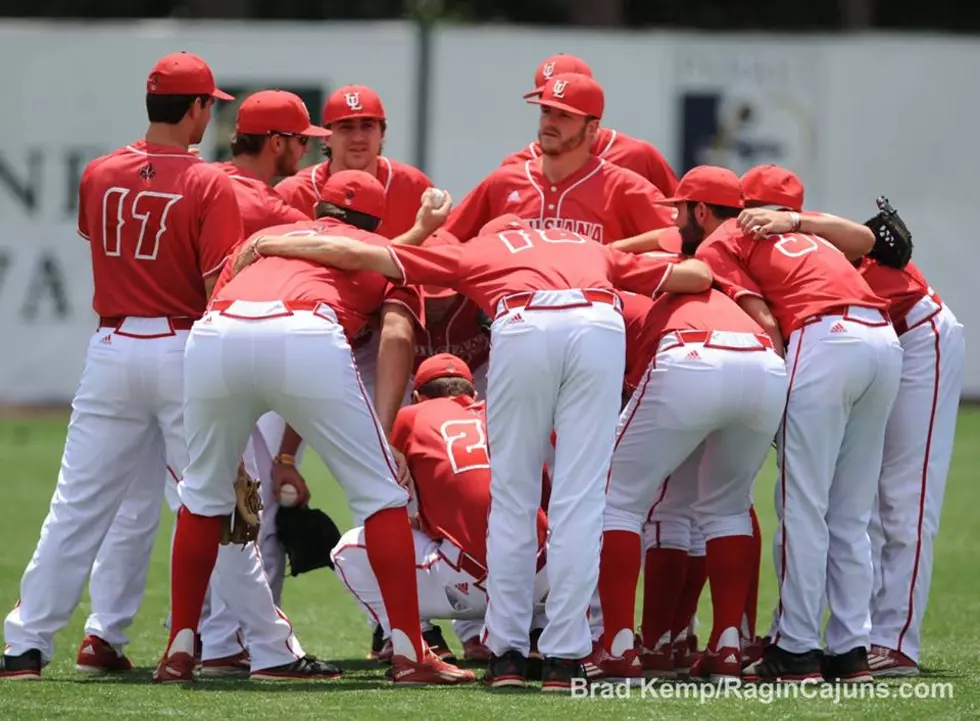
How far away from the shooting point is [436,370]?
301 inches

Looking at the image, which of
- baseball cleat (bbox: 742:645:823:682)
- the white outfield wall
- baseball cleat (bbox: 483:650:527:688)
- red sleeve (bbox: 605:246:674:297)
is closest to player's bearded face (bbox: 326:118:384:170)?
red sleeve (bbox: 605:246:674:297)

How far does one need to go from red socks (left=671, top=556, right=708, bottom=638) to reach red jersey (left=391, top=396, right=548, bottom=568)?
0.67 m

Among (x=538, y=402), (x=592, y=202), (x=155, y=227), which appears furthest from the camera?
(x=592, y=202)

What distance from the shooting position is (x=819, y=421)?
697cm

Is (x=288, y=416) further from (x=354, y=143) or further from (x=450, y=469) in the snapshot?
(x=354, y=143)

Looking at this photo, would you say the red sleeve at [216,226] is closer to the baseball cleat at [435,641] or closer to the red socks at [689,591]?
the baseball cleat at [435,641]

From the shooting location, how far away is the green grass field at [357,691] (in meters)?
6.03

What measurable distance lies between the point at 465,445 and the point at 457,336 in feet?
4.29

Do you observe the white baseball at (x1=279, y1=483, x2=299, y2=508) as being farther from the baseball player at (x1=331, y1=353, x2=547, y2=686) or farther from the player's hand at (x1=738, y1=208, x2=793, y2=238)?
the player's hand at (x1=738, y1=208, x2=793, y2=238)

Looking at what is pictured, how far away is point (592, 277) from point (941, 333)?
174 cm

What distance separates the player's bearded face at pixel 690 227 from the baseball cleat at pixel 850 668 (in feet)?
5.83

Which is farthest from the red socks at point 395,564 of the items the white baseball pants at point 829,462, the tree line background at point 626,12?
the tree line background at point 626,12

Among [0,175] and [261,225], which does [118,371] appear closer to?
[261,225]

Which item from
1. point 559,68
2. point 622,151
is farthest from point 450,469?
point 559,68
